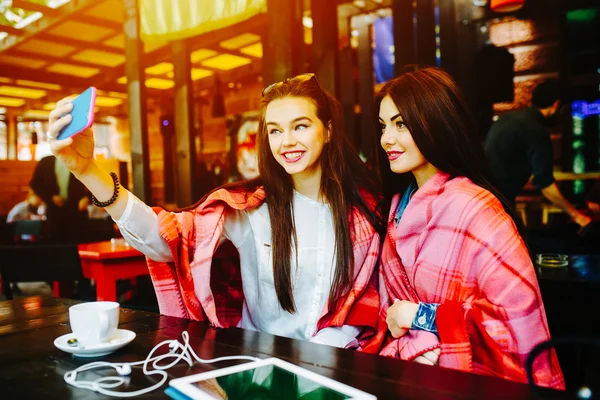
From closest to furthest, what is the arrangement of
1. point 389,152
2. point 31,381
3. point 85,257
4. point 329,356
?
1. point 31,381
2. point 329,356
3. point 389,152
4. point 85,257

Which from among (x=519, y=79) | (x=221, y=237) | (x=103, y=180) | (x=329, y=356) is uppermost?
(x=519, y=79)

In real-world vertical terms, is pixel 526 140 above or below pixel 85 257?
above

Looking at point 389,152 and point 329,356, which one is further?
point 389,152

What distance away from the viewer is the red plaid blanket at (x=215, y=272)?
1580 mm

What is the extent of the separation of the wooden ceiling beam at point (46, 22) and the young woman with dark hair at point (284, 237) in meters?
4.64

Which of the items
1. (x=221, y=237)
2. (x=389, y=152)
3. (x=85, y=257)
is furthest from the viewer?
(x=85, y=257)

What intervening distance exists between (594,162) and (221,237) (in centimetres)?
451

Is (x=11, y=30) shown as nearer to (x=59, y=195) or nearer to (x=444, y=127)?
(x=59, y=195)

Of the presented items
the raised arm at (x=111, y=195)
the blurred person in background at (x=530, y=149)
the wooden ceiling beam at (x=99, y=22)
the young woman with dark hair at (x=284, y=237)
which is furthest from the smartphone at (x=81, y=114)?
the wooden ceiling beam at (x=99, y=22)

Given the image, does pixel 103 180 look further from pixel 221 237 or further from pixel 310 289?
pixel 310 289

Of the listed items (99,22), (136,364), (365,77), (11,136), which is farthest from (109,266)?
(11,136)

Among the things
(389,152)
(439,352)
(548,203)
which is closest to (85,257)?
(389,152)

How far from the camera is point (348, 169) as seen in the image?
1833 millimetres

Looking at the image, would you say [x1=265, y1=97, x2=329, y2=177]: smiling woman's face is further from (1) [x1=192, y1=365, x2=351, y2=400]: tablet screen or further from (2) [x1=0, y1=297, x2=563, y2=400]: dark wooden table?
(1) [x1=192, y1=365, x2=351, y2=400]: tablet screen
